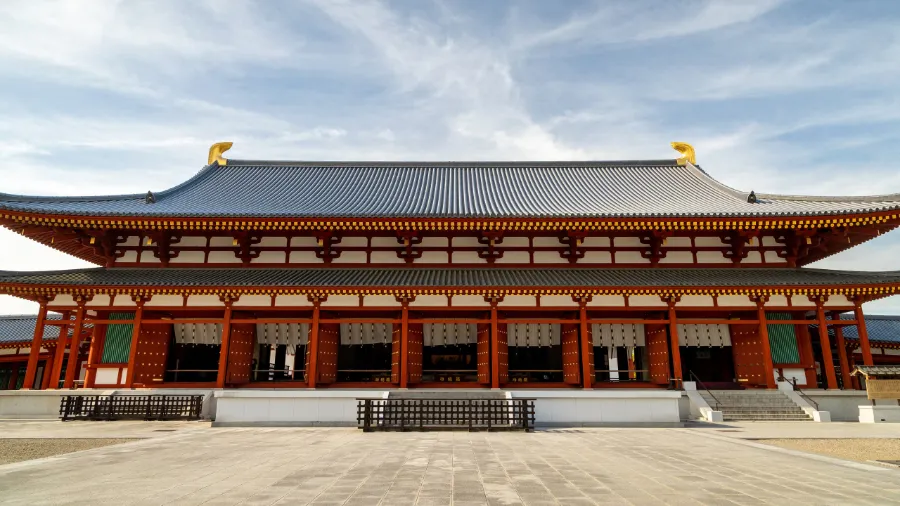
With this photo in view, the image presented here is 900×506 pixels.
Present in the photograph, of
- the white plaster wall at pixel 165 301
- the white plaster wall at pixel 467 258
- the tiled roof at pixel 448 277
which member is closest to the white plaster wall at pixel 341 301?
the tiled roof at pixel 448 277

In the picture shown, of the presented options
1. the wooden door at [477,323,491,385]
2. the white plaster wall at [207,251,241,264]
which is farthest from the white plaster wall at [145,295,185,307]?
the wooden door at [477,323,491,385]

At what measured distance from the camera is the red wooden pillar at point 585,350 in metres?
16.8

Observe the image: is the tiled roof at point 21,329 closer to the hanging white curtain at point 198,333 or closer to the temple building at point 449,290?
the temple building at point 449,290

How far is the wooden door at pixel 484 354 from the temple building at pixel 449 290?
0.18ft

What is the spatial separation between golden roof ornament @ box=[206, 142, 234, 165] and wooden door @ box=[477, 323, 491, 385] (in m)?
18.2

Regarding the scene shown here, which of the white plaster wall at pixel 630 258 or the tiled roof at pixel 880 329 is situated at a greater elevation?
the white plaster wall at pixel 630 258

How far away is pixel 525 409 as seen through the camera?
1291cm

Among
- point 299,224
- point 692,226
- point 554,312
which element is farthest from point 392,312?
point 692,226

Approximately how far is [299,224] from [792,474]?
15603 mm

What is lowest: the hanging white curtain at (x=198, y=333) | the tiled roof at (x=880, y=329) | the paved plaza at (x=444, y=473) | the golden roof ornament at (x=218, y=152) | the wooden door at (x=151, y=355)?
the paved plaza at (x=444, y=473)

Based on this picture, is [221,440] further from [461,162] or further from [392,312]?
[461,162]

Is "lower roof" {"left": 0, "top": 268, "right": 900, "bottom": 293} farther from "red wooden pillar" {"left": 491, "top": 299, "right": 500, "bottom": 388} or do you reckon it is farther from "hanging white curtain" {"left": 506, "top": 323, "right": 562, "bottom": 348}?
"hanging white curtain" {"left": 506, "top": 323, "right": 562, "bottom": 348}

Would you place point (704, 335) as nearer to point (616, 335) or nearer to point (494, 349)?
point (616, 335)

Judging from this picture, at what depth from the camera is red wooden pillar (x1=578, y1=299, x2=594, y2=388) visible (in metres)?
16.8
